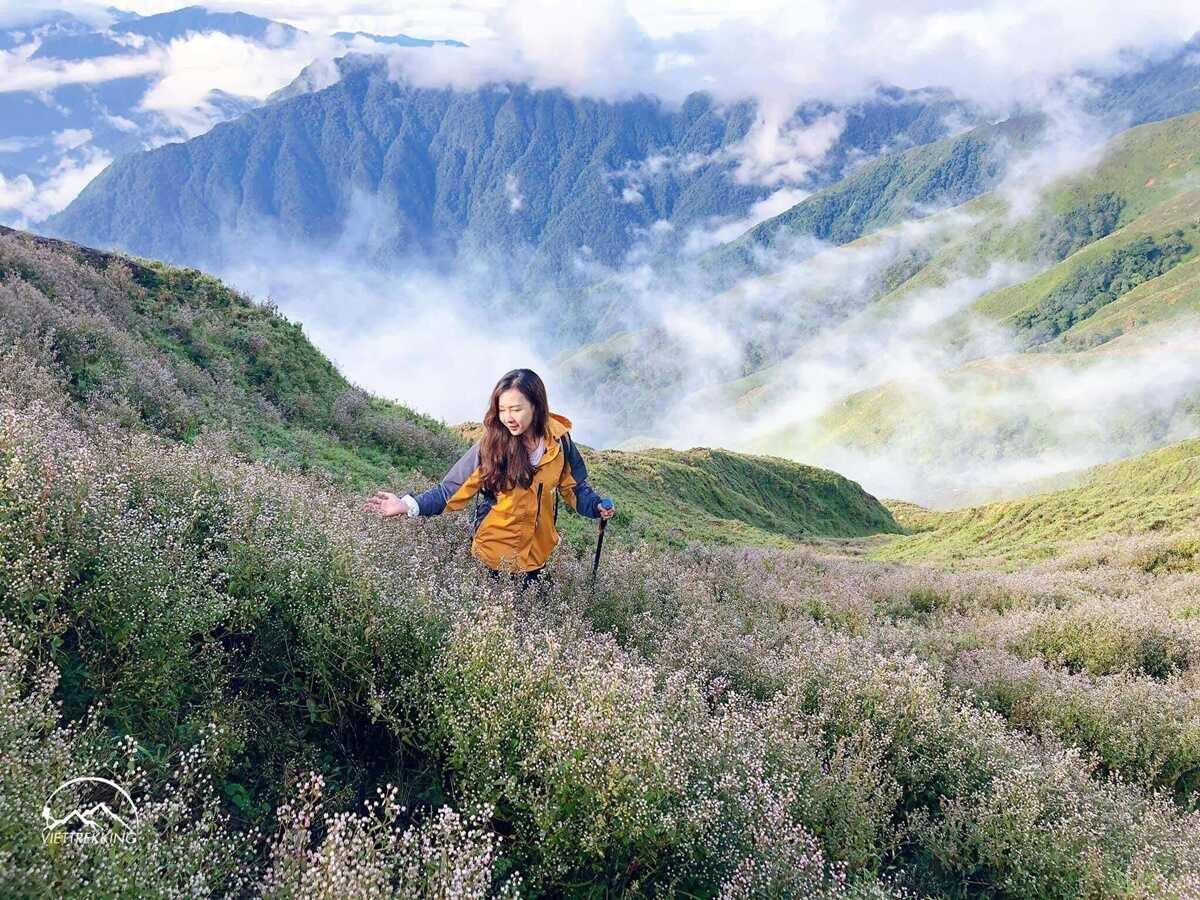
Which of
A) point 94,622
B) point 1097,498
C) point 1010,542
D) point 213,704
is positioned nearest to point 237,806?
point 213,704

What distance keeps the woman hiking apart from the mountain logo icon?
3812 mm

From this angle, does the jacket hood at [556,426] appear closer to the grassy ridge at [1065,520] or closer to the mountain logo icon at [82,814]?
the mountain logo icon at [82,814]

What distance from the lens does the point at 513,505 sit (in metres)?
6.66

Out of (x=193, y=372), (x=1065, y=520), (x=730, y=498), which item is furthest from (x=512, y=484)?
(x=1065, y=520)

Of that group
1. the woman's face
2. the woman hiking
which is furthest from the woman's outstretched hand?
the woman's face

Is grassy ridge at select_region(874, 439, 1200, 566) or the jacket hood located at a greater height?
grassy ridge at select_region(874, 439, 1200, 566)

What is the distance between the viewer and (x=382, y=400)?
1973cm

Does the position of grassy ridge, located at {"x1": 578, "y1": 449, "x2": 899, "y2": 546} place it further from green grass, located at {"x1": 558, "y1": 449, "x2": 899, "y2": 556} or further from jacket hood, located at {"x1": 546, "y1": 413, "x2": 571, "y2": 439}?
jacket hood, located at {"x1": 546, "y1": 413, "x2": 571, "y2": 439}

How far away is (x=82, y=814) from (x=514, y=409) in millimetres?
4466

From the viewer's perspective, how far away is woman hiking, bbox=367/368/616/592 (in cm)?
653

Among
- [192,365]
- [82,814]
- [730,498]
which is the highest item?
[730,498]

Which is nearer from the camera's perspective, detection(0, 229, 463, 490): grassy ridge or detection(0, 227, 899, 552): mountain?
detection(0, 227, 899, 552): mountain

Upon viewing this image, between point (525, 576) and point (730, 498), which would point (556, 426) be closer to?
point (525, 576)

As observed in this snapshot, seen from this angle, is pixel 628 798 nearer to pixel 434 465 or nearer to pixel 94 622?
pixel 94 622
